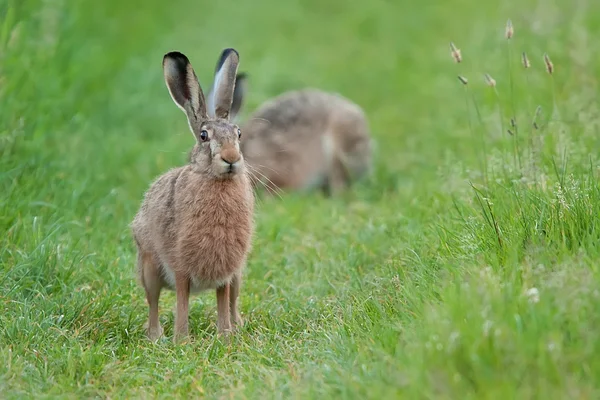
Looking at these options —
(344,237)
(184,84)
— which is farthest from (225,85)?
(344,237)

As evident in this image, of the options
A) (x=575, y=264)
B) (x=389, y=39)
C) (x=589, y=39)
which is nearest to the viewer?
(x=575, y=264)

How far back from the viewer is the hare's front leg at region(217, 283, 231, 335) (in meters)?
5.43

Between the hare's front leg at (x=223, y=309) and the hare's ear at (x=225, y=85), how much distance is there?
0.95 m

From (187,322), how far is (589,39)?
546cm

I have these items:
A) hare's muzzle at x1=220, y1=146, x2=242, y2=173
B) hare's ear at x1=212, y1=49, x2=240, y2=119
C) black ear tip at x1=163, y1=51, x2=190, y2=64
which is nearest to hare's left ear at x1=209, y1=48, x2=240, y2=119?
hare's ear at x1=212, y1=49, x2=240, y2=119

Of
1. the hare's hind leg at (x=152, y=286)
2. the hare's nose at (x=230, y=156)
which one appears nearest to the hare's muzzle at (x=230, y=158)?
the hare's nose at (x=230, y=156)

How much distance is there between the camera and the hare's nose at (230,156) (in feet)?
16.9

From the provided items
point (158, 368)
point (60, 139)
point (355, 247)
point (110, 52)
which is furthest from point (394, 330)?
point (110, 52)

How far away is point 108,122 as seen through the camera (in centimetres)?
933

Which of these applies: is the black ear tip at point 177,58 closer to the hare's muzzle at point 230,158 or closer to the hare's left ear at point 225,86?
the hare's left ear at point 225,86

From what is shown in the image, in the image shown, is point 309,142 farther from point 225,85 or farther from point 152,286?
point 152,286

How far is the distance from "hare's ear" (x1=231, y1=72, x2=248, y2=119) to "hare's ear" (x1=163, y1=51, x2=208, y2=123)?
1.38 metres

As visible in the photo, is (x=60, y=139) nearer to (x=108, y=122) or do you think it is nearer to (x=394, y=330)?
(x=108, y=122)

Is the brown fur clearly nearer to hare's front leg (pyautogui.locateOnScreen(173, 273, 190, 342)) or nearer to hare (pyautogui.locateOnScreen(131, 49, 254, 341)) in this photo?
hare (pyautogui.locateOnScreen(131, 49, 254, 341))
